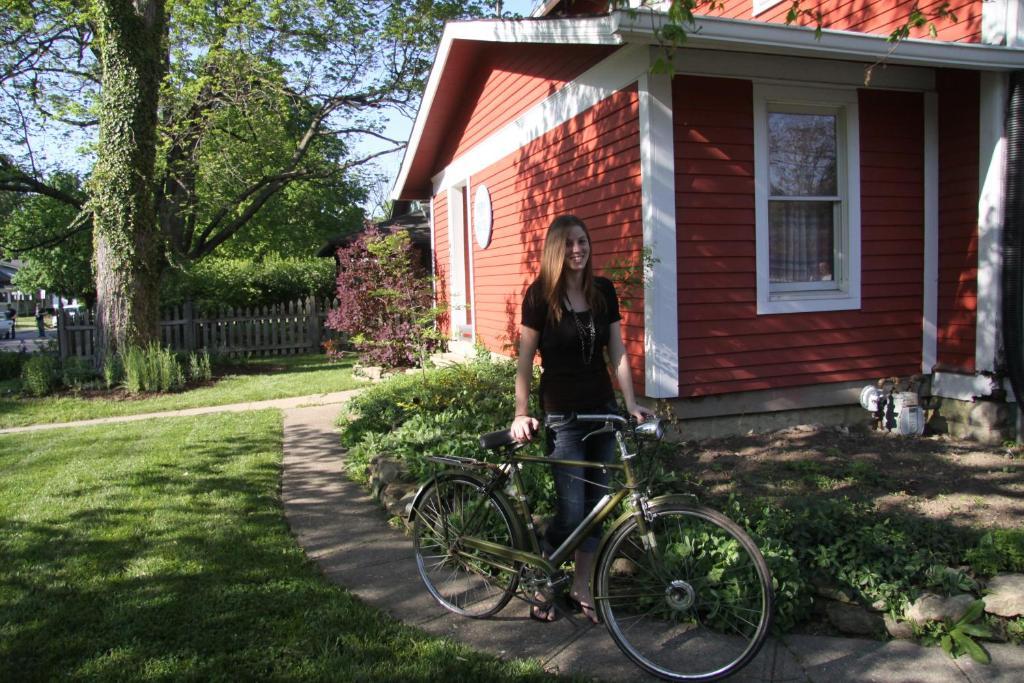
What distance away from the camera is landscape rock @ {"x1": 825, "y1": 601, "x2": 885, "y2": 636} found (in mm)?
3359

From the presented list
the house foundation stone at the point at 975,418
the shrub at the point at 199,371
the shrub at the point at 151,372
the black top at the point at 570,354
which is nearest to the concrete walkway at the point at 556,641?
the black top at the point at 570,354

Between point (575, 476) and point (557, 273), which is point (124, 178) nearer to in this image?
point (557, 273)

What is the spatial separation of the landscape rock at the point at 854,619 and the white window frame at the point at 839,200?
329cm

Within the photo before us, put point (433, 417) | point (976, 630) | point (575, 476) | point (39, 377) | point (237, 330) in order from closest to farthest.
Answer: point (976, 630), point (575, 476), point (433, 417), point (39, 377), point (237, 330)

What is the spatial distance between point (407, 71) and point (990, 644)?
21.4 metres

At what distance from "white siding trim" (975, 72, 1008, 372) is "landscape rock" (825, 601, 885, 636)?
376 cm

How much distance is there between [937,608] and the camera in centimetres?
329

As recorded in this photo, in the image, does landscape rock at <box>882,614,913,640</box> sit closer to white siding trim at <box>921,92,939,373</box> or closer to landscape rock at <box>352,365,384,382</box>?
white siding trim at <box>921,92,939,373</box>

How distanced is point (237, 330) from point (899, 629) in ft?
54.1

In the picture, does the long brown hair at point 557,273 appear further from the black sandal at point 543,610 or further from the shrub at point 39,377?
the shrub at point 39,377

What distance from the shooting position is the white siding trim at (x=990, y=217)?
6008 millimetres

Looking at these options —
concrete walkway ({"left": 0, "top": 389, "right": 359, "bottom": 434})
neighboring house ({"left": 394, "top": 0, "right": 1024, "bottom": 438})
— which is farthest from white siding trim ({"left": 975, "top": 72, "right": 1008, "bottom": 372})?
concrete walkway ({"left": 0, "top": 389, "right": 359, "bottom": 434})

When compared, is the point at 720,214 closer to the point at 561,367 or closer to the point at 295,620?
the point at 561,367

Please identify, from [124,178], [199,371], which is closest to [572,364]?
[199,371]
